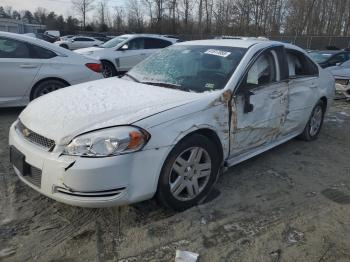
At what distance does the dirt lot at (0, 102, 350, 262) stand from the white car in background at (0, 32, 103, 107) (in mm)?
2621

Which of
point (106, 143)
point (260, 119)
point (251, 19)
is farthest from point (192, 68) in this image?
point (251, 19)

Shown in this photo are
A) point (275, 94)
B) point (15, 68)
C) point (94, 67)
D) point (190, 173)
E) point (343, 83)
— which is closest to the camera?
point (190, 173)

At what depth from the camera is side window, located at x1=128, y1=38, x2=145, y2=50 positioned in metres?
12.6

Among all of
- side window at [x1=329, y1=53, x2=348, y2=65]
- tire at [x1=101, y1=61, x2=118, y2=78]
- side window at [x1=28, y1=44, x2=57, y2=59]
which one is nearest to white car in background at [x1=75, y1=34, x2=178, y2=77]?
tire at [x1=101, y1=61, x2=118, y2=78]

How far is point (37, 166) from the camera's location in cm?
292

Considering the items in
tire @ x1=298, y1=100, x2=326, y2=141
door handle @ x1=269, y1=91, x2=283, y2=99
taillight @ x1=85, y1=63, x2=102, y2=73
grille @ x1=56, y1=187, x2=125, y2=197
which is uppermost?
door handle @ x1=269, y1=91, x2=283, y2=99

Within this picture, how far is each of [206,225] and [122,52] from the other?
1005cm

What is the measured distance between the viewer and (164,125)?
119 inches

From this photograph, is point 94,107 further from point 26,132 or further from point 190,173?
point 190,173

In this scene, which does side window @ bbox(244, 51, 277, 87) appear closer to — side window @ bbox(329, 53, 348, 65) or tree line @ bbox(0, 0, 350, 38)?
side window @ bbox(329, 53, 348, 65)

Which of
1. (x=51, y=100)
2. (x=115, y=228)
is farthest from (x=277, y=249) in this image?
(x=51, y=100)

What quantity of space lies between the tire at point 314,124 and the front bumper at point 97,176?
336 cm

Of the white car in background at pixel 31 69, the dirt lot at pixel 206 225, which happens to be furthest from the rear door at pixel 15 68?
the dirt lot at pixel 206 225

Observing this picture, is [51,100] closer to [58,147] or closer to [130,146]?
[58,147]
